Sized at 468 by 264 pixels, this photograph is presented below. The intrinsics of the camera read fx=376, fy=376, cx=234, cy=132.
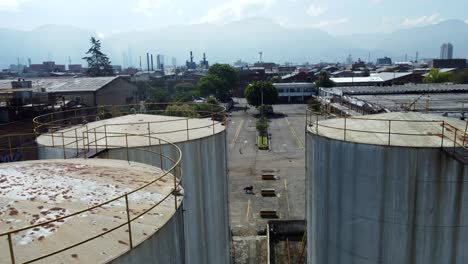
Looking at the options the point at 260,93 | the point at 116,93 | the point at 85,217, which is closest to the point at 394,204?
the point at 85,217

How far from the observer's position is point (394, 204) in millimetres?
9328

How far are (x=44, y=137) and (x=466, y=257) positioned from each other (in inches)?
524

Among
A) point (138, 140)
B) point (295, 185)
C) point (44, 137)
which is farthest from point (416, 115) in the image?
point (295, 185)

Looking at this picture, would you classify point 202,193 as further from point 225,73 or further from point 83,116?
point 225,73

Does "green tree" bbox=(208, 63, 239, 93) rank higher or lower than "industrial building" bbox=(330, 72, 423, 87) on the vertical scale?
higher

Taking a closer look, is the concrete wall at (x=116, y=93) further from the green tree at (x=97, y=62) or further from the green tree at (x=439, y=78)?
the green tree at (x=439, y=78)

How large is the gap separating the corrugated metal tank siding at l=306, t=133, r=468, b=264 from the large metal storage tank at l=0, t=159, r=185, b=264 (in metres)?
4.94

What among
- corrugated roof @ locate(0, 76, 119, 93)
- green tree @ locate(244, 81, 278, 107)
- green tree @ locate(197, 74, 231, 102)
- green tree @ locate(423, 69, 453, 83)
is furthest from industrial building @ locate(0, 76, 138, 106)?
green tree @ locate(423, 69, 453, 83)

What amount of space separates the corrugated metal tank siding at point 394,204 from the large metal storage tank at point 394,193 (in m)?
0.02

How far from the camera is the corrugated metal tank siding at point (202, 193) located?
11.1 metres

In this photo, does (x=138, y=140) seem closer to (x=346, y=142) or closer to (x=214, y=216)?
(x=214, y=216)

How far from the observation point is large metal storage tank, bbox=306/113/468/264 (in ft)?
29.1

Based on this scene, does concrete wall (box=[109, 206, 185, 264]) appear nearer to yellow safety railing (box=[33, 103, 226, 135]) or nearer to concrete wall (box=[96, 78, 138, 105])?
yellow safety railing (box=[33, 103, 226, 135])

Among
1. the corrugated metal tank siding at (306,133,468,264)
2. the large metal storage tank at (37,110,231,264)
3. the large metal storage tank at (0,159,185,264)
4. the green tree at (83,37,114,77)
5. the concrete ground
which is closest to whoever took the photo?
the large metal storage tank at (0,159,185,264)
